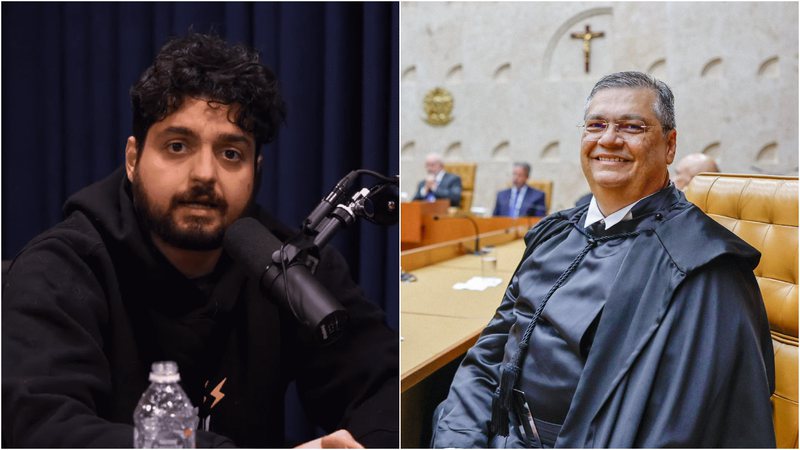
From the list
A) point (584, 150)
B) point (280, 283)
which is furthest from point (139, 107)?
point (584, 150)

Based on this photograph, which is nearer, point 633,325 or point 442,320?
point 633,325

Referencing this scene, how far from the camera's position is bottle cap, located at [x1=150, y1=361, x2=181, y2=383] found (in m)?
1.26

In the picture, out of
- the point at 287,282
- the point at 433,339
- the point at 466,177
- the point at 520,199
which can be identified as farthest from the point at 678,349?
the point at 466,177

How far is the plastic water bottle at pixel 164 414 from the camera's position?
1263 millimetres

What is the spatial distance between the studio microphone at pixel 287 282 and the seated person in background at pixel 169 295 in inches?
1.7

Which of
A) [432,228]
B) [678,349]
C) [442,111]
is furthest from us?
[442,111]

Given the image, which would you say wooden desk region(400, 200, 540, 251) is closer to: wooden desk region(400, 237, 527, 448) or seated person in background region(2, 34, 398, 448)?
wooden desk region(400, 237, 527, 448)

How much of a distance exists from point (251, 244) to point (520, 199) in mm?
4785

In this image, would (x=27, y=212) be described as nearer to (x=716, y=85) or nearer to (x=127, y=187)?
(x=127, y=187)

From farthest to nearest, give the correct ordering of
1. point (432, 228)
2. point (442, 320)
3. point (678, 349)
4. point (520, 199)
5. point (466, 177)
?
point (466, 177)
point (520, 199)
point (432, 228)
point (442, 320)
point (678, 349)

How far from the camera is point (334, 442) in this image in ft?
4.53

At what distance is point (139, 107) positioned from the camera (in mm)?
1404

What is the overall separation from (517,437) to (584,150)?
0.50 meters

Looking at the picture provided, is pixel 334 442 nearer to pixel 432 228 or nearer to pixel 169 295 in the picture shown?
pixel 169 295
